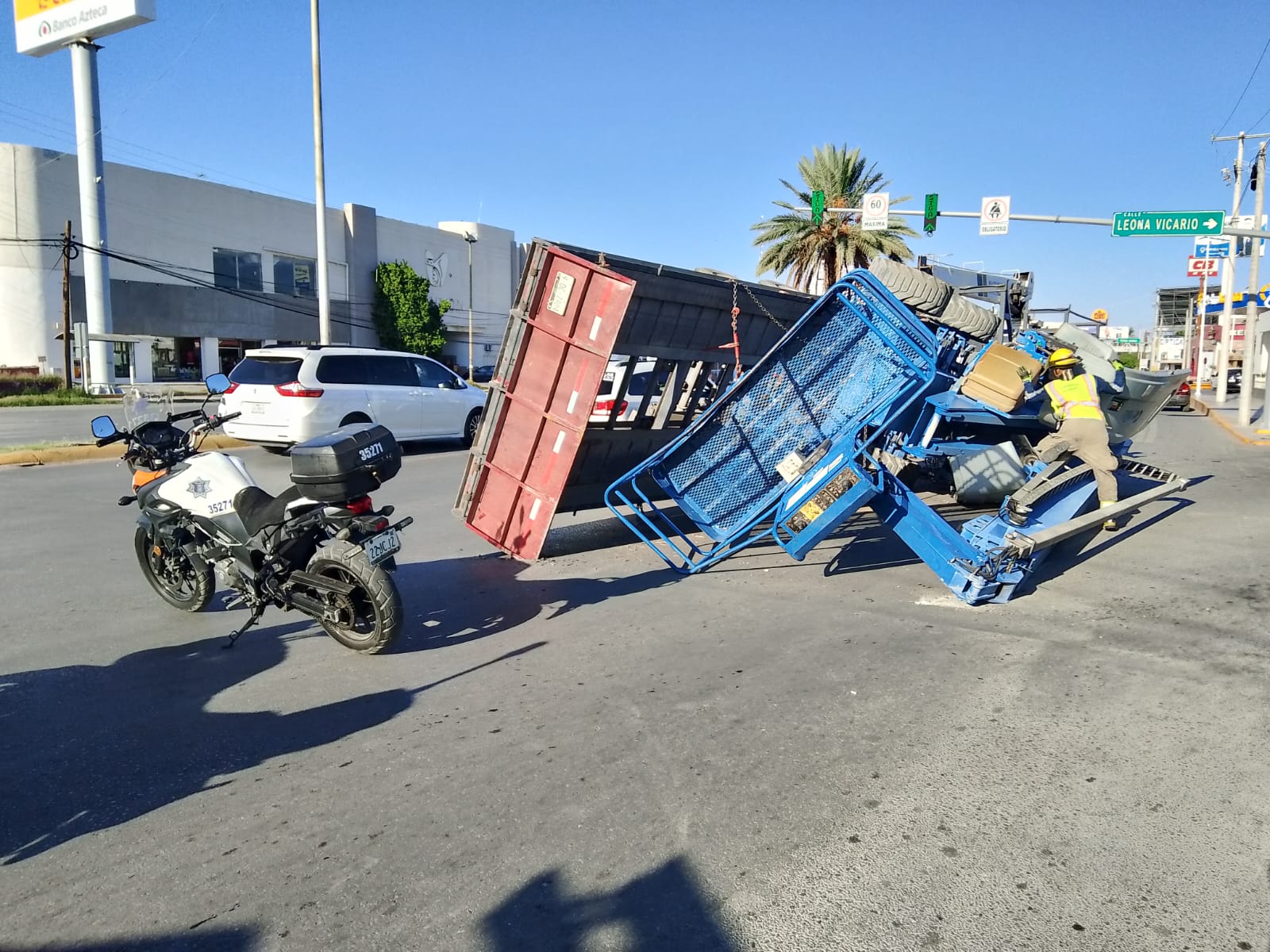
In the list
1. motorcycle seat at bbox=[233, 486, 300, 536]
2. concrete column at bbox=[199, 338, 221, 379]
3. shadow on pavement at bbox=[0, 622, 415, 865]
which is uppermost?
concrete column at bbox=[199, 338, 221, 379]

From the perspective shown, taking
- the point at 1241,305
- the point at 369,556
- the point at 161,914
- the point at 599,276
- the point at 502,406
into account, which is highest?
the point at 1241,305

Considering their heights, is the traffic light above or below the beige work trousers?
above

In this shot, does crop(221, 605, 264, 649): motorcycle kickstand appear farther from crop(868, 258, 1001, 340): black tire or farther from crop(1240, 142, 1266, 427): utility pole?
crop(1240, 142, 1266, 427): utility pole

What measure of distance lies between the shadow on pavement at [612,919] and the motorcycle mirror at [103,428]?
4378mm

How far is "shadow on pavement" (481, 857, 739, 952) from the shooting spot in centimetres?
269

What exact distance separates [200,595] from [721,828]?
432cm

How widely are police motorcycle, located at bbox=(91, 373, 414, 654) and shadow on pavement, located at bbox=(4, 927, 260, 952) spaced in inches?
94.7

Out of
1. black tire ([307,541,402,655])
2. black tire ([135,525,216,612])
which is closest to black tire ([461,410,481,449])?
black tire ([135,525,216,612])

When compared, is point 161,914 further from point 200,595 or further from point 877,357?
point 877,357

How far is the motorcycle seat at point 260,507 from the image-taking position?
5336 mm

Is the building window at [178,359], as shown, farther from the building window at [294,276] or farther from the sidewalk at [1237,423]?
the sidewalk at [1237,423]

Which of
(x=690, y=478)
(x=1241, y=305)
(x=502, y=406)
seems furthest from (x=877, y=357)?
(x=1241, y=305)

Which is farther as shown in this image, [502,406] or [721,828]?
[502,406]

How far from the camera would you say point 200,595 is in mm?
6066
